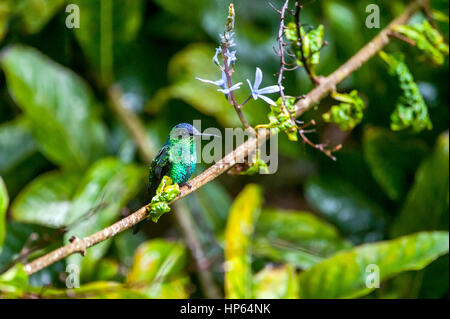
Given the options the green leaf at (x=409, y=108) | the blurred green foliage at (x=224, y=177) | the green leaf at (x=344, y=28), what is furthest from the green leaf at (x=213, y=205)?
the green leaf at (x=409, y=108)

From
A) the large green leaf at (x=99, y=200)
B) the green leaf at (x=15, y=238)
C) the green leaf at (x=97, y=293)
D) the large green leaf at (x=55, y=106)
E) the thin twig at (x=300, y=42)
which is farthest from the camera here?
the large green leaf at (x=55, y=106)

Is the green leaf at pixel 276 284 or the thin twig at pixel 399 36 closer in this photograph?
the thin twig at pixel 399 36

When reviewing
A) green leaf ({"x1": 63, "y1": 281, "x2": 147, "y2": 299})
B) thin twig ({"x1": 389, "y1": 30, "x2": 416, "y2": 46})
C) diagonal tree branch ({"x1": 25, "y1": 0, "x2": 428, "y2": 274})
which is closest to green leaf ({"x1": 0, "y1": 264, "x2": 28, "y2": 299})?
diagonal tree branch ({"x1": 25, "y1": 0, "x2": 428, "y2": 274})

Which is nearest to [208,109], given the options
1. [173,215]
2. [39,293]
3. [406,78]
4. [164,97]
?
[164,97]

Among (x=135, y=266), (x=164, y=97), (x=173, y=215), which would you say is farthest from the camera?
(x=164, y=97)

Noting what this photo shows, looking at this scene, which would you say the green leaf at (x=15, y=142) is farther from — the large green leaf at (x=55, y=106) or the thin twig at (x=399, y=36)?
the thin twig at (x=399, y=36)
